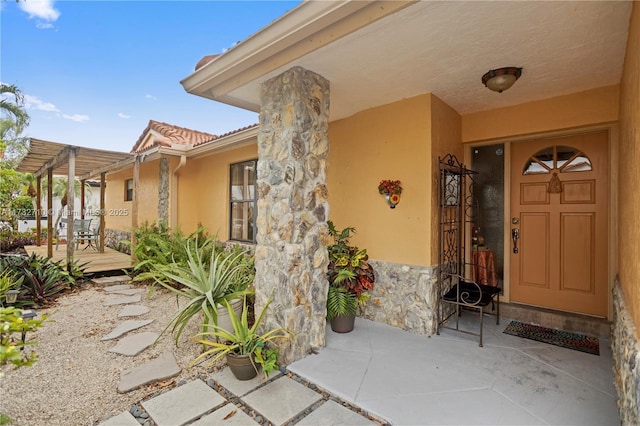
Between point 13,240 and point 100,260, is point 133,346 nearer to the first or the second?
point 100,260

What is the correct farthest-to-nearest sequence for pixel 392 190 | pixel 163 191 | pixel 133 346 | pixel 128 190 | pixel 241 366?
1. pixel 128 190
2. pixel 163 191
3. pixel 392 190
4. pixel 133 346
5. pixel 241 366

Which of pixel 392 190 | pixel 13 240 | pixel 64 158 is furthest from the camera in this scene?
pixel 13 240

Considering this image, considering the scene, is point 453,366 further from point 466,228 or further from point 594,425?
point 466,228

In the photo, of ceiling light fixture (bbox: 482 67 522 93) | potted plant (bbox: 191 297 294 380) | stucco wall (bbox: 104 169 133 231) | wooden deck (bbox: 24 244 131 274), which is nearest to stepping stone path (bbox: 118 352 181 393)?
potted plant (bbox: 191 297 294 380)

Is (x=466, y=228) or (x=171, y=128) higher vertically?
(x=171, y=128)

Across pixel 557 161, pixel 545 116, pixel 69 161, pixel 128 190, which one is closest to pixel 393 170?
pixel 545 116

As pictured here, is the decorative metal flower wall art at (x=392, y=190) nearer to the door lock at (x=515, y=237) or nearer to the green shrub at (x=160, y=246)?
the door lock at (x=515, y=237)

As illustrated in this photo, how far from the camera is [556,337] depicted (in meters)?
3.38

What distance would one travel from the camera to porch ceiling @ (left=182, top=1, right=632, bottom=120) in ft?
6.60

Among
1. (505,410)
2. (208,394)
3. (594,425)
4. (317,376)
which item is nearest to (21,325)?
(208,394)

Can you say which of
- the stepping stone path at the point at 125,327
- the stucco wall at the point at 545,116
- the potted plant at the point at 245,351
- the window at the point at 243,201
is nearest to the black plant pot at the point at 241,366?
the potted plant at the point at 245,351

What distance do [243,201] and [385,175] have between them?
3.40m

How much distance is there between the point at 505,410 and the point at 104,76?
16.4 m

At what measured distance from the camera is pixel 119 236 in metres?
9.74
